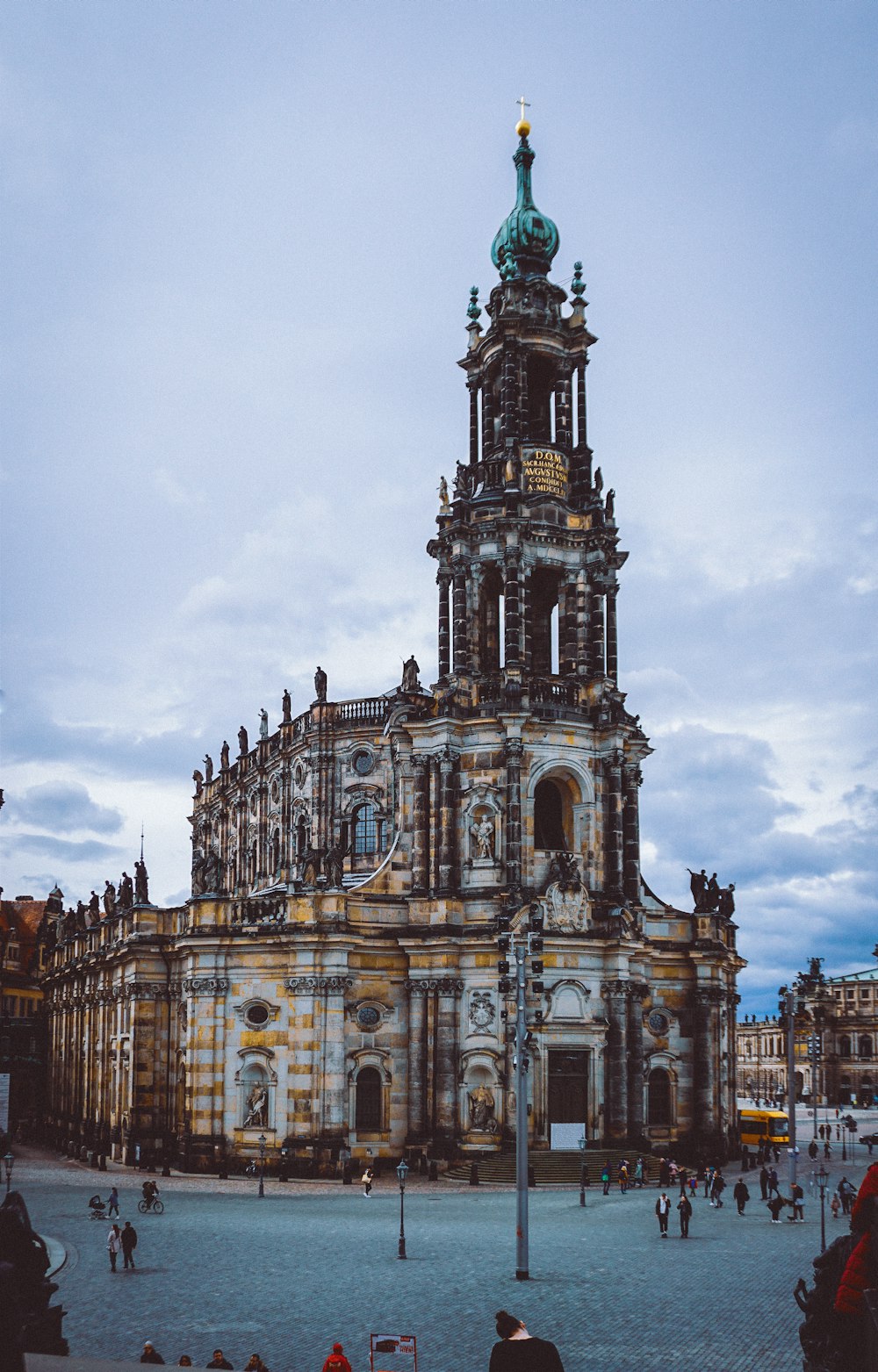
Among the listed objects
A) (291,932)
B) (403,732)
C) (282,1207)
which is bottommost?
(282,1207)

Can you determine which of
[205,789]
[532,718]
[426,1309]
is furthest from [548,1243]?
[205,789]

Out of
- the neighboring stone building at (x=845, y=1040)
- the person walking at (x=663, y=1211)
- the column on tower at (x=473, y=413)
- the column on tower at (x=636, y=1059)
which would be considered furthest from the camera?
the neighboring stone building at (x=845, y=1040)

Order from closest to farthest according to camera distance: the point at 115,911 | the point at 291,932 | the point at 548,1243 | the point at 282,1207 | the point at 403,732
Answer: the point at 548,1243
the point at 282,1207
the point at 291,932
the point at 403,732
the point at 115,911

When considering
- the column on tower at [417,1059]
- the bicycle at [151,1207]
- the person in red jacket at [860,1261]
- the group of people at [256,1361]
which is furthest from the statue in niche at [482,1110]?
the person in red jacket at [860,1261]

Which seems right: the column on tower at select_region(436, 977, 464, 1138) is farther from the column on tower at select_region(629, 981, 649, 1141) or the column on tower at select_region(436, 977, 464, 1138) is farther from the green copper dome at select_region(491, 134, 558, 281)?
the green copper dome at select_region(491, 134, 558, 281)

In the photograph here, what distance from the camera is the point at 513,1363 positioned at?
8.73 meters

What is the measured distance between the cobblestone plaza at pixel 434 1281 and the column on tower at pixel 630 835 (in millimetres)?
15862

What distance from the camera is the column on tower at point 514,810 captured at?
194 feet

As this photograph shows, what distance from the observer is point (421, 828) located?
6131cm

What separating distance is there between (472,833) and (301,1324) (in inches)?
1346

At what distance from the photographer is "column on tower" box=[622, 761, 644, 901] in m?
62.9

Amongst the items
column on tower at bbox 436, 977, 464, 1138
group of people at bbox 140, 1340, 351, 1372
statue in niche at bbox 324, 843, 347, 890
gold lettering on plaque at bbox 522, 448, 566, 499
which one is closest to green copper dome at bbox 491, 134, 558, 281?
gold lettering on plaque at bbox 522, 448, 566, 499

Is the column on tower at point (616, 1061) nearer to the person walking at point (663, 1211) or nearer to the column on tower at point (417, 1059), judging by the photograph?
the column on tower at point (417, 1059)

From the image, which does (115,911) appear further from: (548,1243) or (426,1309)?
(426,1309)
